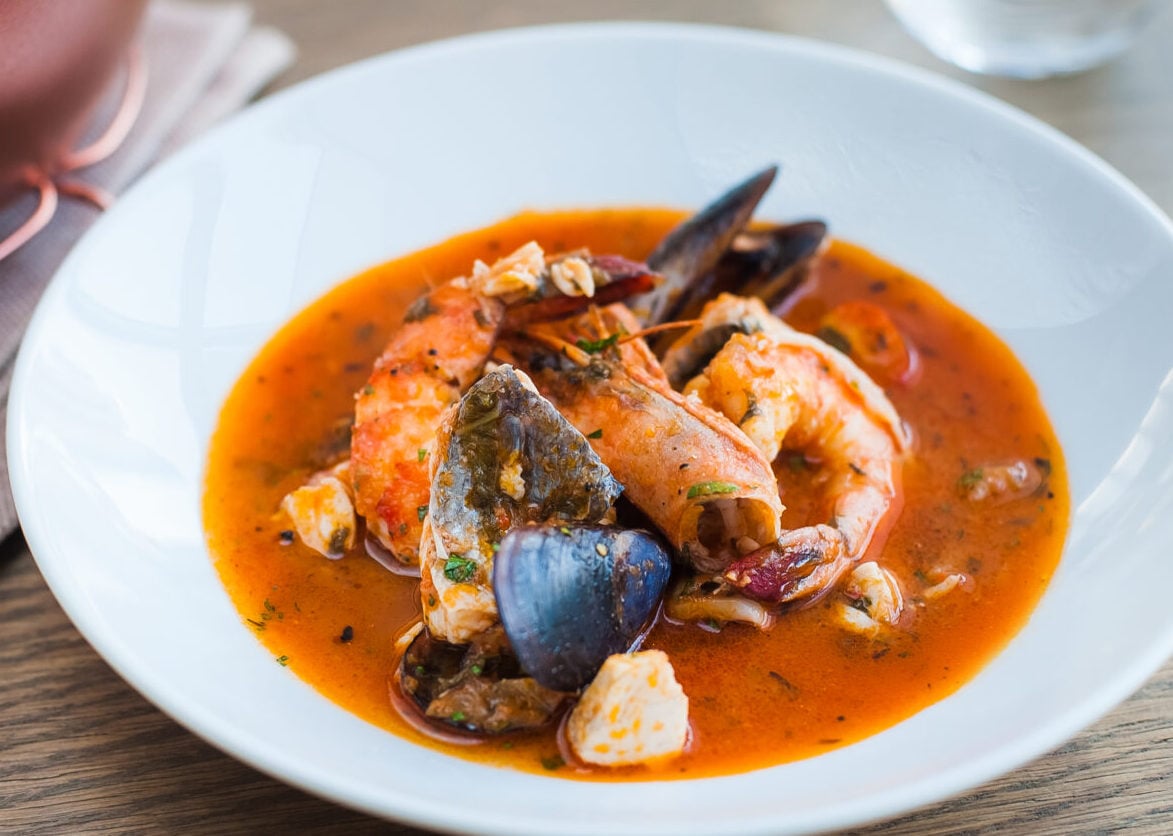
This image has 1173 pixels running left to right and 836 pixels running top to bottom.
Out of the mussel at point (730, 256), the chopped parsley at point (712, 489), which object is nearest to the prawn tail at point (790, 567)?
the chopped parsley at point (712, 489)

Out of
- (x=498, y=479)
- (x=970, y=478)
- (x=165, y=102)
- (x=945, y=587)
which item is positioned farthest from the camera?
(x=165, y=102)

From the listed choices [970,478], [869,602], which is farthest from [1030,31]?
[869,602]

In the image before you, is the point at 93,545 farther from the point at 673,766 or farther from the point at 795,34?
the point at 795,34

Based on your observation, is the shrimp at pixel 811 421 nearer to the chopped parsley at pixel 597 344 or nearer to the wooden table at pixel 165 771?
the chopped parsley at pixel 597 344

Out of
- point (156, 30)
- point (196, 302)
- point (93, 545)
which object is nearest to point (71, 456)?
point (93, 545)

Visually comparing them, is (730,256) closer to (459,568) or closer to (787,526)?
(787,526)
